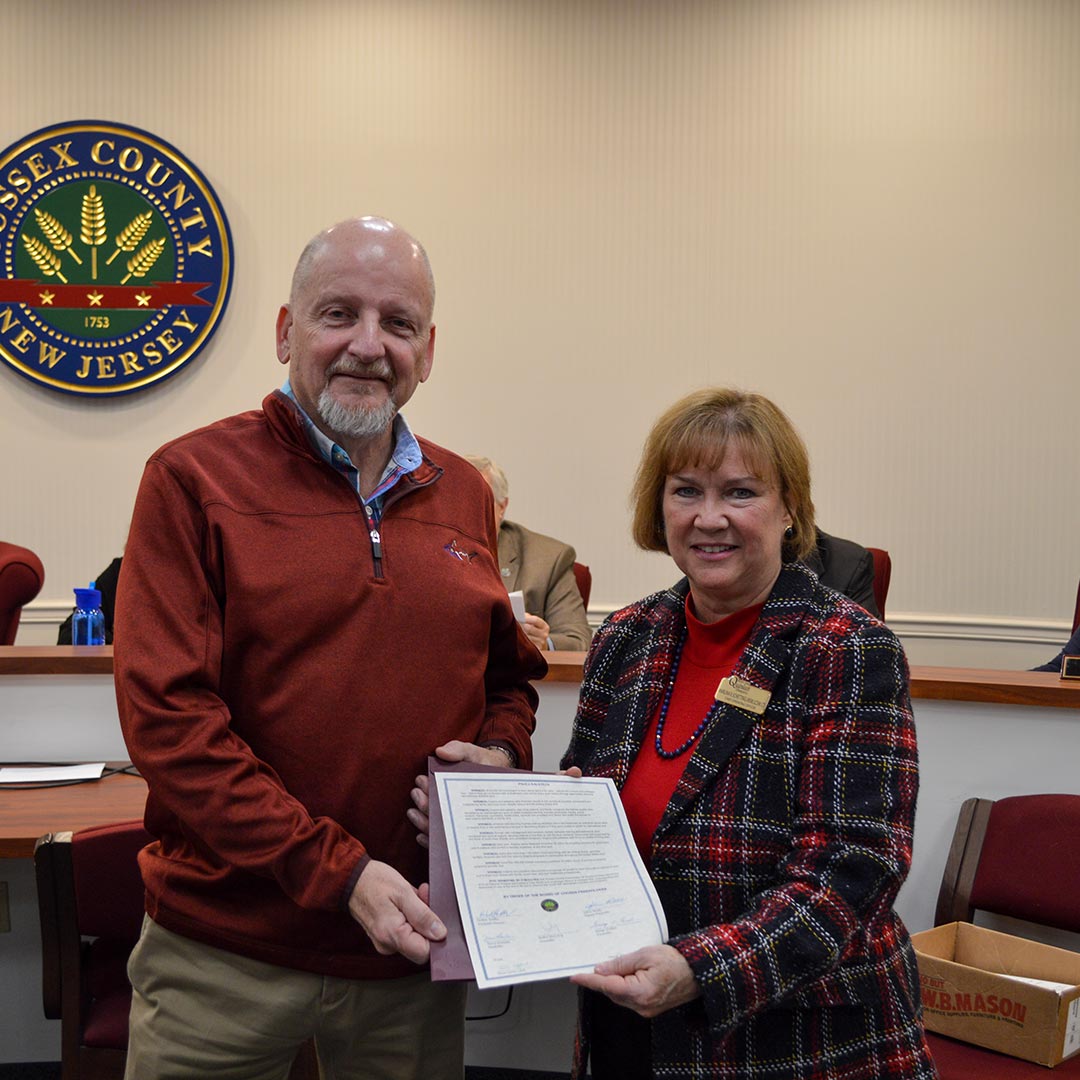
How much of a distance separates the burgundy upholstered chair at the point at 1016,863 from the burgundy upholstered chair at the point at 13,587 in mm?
3163

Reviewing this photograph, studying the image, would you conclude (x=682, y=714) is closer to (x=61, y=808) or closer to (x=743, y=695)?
(x=743, y=695)

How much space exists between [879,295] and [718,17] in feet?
4.74

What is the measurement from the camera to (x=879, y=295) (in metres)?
5.11

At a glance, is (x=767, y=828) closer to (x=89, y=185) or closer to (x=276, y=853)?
(x=276, y=853)

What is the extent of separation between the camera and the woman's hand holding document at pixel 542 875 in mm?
1314

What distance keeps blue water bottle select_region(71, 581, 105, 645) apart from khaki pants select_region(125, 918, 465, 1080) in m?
2.08

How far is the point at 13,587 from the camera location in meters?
4.05

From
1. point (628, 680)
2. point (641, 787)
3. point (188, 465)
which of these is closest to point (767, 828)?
point (641, 787)

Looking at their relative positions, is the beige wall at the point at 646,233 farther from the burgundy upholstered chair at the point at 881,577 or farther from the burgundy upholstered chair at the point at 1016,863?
the burgundy upholstered chair at the point at 1016,863

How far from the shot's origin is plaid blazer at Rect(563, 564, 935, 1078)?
1.34 meters

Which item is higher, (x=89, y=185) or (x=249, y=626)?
(x=89, y=185)

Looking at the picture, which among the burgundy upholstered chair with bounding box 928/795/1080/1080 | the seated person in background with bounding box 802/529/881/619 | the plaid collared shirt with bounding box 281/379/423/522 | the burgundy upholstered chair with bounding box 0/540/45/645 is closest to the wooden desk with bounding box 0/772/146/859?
the plaid collared shirt with bounding box 281/379/423/522

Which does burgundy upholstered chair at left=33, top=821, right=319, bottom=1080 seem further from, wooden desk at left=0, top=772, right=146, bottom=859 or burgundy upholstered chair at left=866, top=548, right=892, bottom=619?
burgundy upholstered chair at left=866, top=548, right=892, bottom=619

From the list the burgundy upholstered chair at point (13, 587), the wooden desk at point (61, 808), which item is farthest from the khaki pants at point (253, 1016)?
the burgundy upholstered chair at point (13, 587)
